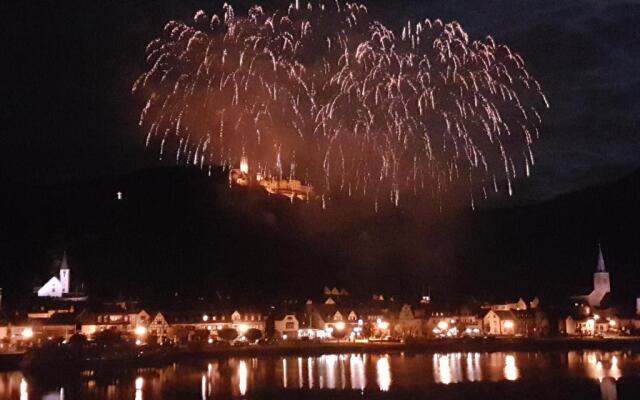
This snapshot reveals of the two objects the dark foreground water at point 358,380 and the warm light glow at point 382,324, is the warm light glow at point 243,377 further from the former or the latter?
the warm light glow at point 382,324

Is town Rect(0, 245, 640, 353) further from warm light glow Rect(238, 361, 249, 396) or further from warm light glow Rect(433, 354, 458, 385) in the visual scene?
warm light glow Rect(433, 354, 458, 385)

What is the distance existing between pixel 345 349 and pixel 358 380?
1887 cm

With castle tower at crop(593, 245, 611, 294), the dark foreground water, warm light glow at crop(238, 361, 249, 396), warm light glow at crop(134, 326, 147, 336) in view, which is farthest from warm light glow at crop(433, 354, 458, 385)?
castle tower at crop(593, 245, 611, 294)

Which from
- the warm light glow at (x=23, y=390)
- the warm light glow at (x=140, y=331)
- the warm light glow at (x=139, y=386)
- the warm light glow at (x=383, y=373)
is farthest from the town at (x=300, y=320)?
the warm light glow at (x=139, y=386)

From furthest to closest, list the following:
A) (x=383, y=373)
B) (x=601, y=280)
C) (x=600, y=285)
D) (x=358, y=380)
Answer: (x=601, y=280), (x=600, y=285), (x=383, y=373), (x=358, y=380)

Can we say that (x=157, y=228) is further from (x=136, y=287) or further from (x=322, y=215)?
(x=322, y=215)

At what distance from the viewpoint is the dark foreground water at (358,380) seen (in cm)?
3100

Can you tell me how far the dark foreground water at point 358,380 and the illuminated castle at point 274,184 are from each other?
57426mm

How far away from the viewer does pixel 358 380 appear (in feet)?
115

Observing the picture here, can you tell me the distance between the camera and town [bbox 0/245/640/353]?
58.4 m

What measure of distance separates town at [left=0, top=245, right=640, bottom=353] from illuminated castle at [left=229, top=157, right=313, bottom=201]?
90.2 feet

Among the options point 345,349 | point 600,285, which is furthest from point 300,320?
point 600,285

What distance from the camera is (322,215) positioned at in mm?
106000

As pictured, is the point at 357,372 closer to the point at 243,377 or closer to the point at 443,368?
the point at 443,368
